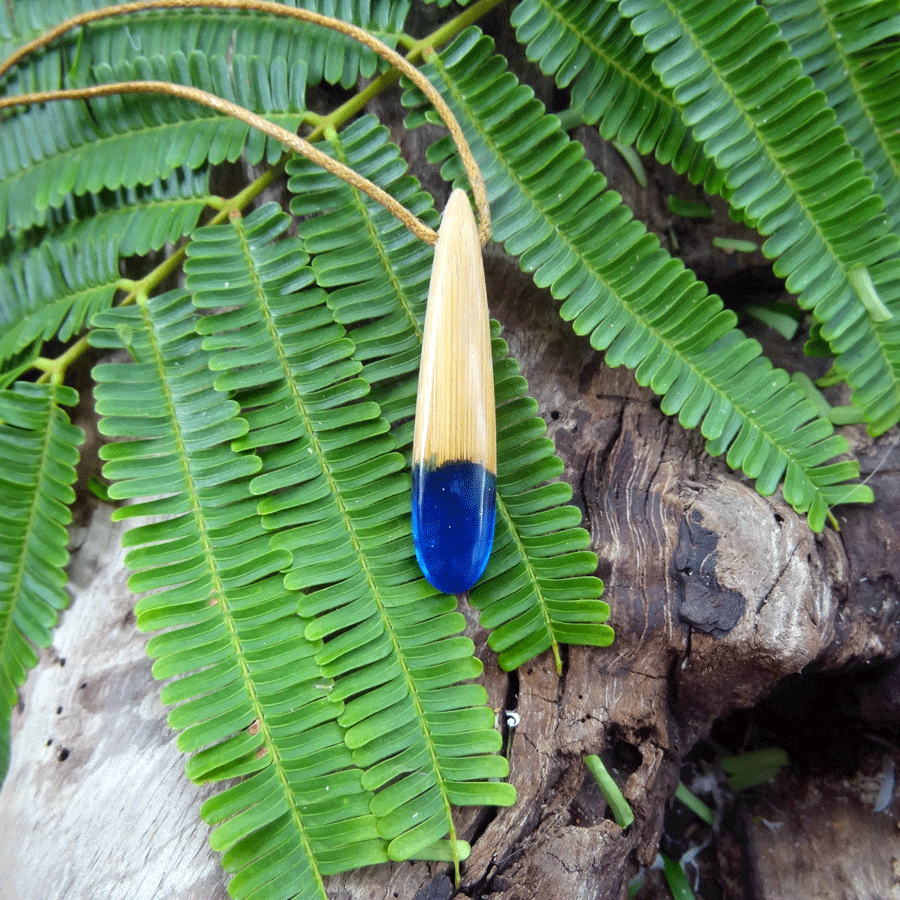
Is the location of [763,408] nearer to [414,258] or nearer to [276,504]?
[414,258]

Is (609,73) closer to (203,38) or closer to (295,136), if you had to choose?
(295,136)

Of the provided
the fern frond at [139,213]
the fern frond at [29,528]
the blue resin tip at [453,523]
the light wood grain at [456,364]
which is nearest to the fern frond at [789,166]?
the light wood grain at [456,364]

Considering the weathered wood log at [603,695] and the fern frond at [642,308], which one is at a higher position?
the fern frond at [642,308]

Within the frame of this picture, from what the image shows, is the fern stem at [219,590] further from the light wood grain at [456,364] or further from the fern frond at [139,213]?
the light wood grain at [456,364]

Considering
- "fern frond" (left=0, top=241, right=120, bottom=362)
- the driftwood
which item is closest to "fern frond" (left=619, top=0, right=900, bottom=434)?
the driftwood

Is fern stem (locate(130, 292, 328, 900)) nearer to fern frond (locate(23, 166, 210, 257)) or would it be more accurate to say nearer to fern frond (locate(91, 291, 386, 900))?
fern frond (locate(91, 291, 386, 900))

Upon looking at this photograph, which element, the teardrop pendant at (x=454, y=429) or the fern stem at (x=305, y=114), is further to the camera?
the fern stem at (x=305, y=114)
